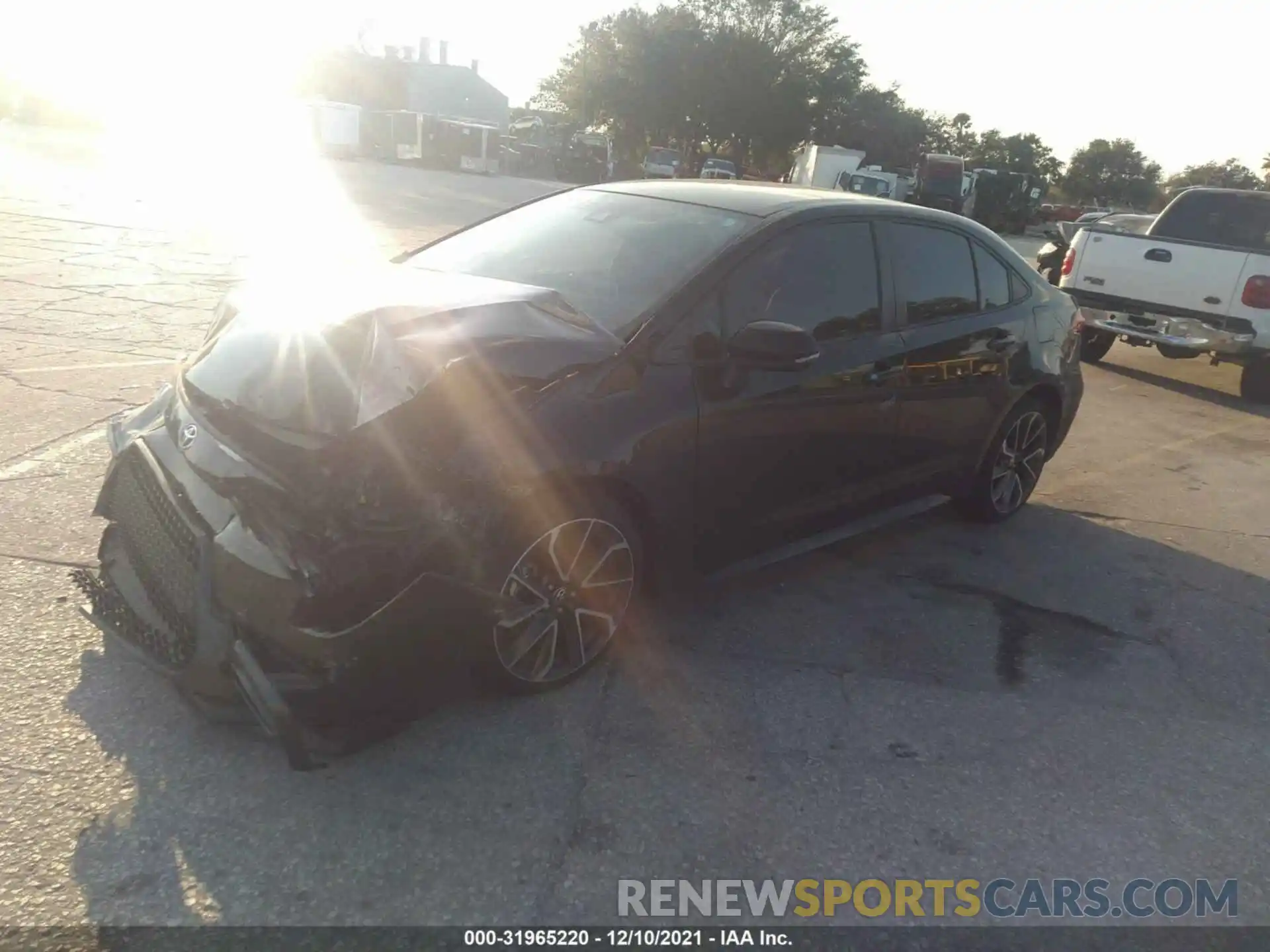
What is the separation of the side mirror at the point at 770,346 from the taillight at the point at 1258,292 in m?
7.62

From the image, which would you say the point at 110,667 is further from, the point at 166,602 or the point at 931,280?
the point at 931,280

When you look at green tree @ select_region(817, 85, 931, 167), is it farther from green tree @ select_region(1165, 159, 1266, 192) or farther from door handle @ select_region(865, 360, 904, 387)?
door handle @ select_region(865, 360, 904, 387)

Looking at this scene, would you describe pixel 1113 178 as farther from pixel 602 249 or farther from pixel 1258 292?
pixel 602 249

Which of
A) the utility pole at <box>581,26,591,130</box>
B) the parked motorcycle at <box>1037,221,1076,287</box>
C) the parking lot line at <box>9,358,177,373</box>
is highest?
the utility pole at <box>581,26,591,130</box>

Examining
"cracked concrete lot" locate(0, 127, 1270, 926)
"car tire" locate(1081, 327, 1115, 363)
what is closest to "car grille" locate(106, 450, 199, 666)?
"cracked concrete lot" locate(0, 127, 1270, 926)

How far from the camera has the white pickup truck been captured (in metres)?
9.46

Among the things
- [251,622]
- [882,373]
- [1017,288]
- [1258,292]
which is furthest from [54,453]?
A: [1258,292]

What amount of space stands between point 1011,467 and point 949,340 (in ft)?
3.98

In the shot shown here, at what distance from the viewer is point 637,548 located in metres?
3.62

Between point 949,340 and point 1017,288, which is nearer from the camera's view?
point 949,340

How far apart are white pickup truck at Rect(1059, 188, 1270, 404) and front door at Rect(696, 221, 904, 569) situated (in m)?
6.63

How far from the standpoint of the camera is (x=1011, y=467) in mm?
5711

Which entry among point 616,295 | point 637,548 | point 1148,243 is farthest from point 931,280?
point 1148,243

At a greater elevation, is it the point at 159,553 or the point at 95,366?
the point at 159,553
